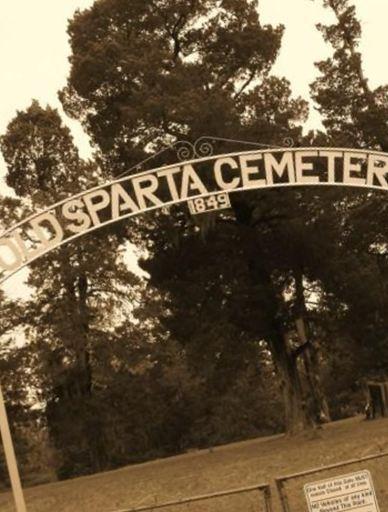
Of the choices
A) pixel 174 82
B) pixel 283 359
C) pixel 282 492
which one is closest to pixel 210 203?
pixel 282 492

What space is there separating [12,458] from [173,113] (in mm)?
17849

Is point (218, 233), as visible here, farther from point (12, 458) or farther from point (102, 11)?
point (12, 458)

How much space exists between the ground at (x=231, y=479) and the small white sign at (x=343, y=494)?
11.2 ft

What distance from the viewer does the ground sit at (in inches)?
574

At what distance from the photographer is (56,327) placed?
1564 inches

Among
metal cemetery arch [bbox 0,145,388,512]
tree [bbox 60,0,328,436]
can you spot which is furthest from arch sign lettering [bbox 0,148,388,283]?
tree [bbox 60,0,328,436]

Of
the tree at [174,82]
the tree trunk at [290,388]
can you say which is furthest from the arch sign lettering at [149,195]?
the tree trunk at [290,388]

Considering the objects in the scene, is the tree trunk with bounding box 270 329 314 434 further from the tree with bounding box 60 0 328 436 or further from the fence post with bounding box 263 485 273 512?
the fence post with bounding box 263 485 273 512

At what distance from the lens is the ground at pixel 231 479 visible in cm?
1457

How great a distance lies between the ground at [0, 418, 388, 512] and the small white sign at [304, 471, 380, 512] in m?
3.40

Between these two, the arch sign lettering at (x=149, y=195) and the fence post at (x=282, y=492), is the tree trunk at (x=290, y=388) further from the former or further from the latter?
the fence post at (x=282, y=492)

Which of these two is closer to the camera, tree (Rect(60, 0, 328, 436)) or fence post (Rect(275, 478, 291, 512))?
fence post (Rect(275, 478, 291, 512))

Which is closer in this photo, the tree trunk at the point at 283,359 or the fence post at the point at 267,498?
the fence post at the point at 267,498

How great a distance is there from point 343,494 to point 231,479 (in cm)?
1052
